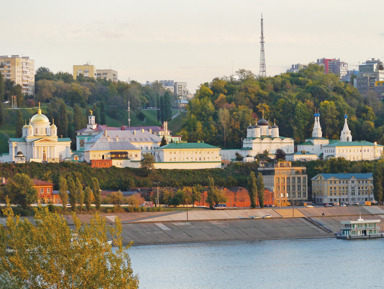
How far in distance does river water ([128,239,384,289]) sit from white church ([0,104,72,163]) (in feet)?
99.5

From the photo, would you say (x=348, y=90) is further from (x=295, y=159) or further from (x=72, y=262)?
(x=72, y=262)

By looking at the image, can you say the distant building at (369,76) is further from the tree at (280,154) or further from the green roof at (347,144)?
the tree at (280,154)

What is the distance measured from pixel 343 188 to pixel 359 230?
1980 centimetres

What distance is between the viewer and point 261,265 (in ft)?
200

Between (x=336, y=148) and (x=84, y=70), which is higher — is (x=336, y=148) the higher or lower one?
the lower one

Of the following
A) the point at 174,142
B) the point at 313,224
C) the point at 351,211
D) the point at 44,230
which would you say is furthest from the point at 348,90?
the point at 44,230

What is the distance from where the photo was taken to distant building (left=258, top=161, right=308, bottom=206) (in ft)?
322

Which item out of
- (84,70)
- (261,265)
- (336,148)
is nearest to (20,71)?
(84,70)

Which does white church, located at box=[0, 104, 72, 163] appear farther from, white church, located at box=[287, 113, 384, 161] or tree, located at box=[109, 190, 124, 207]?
white church, located at box=[287, 113, 384, 161]

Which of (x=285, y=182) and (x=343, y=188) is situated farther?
(x=343, y=188)

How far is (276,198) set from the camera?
320 ft

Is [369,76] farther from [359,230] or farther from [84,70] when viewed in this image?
[359,230]

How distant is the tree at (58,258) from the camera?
31953 millimetres

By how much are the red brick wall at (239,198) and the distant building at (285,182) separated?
137 centimetres
